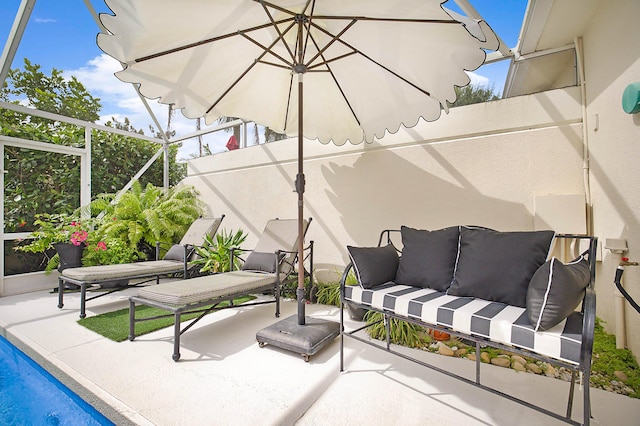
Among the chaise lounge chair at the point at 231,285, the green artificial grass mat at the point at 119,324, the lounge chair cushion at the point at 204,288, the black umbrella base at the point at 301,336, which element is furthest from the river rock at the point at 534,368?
the green artificial grass mat at the point at 119,324

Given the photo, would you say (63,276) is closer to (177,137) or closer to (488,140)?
(177,137)

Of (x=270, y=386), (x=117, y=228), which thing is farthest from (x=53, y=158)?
(x=270, y=386)

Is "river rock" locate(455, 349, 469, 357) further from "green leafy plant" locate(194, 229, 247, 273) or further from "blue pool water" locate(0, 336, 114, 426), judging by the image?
"green leafy plant" locate(194, 229, 247, 273)

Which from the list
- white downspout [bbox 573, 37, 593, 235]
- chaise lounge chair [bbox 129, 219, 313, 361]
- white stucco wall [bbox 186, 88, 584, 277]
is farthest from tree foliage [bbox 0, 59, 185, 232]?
white downspout [bbox 573, 37, 593, 235]

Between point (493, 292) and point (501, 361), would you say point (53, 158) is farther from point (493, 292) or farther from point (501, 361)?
point (501, 361)

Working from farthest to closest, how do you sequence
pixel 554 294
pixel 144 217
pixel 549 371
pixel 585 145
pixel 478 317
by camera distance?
pixel 144 217 → pixel 585 145 → pixel 549 371 → pixel 478 317 → pixel 554 294

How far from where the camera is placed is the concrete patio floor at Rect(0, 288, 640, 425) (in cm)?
218

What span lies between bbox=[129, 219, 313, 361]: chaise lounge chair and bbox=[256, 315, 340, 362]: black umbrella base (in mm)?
611

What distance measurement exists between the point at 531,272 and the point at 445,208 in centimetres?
205

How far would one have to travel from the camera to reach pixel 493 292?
2541 mm

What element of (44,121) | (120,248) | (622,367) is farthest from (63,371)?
(44,121)

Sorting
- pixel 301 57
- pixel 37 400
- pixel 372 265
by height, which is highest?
pixel 301 57

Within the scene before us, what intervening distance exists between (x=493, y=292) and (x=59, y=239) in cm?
720

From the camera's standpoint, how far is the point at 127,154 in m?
8.13
